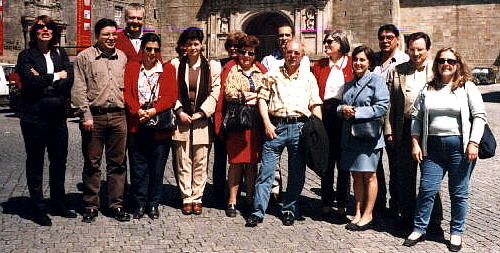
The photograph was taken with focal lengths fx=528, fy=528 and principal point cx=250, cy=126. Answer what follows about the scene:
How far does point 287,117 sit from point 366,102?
2.82 feet

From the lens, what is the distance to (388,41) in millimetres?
5895

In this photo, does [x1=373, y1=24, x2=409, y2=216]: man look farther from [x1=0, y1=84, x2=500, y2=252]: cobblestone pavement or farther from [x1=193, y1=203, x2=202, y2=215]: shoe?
[x1=193, y1=203, x2=202, y2=215]: shoe

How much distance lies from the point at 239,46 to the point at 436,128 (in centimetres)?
233

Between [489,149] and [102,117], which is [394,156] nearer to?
[489,149]

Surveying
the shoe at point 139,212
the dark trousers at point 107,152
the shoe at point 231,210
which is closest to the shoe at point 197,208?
the shoe at point 231,210

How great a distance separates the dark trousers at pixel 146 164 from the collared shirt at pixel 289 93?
1296 mm

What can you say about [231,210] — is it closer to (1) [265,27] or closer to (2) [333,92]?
(2) [333,92]

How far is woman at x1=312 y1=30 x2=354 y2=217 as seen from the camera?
6062 mm

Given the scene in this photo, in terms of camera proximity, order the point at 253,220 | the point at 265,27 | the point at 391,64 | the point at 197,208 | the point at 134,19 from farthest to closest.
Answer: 1. the point at 265,27
2. the point at 134,19
3. the point at 197,208
4. the point at 391,64
5. the point at 253,220

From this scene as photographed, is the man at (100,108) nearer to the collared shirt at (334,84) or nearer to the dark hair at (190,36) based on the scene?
the dark hair at (190,36)

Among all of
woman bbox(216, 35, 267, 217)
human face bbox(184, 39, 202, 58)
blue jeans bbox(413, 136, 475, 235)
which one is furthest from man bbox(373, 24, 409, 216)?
human face bbox(184, 39, 202, 58)

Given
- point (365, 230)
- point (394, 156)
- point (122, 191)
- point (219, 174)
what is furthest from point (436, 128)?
point (122, 191)

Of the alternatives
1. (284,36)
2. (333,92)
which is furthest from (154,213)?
(284,36)

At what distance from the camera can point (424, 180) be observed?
522 cm
